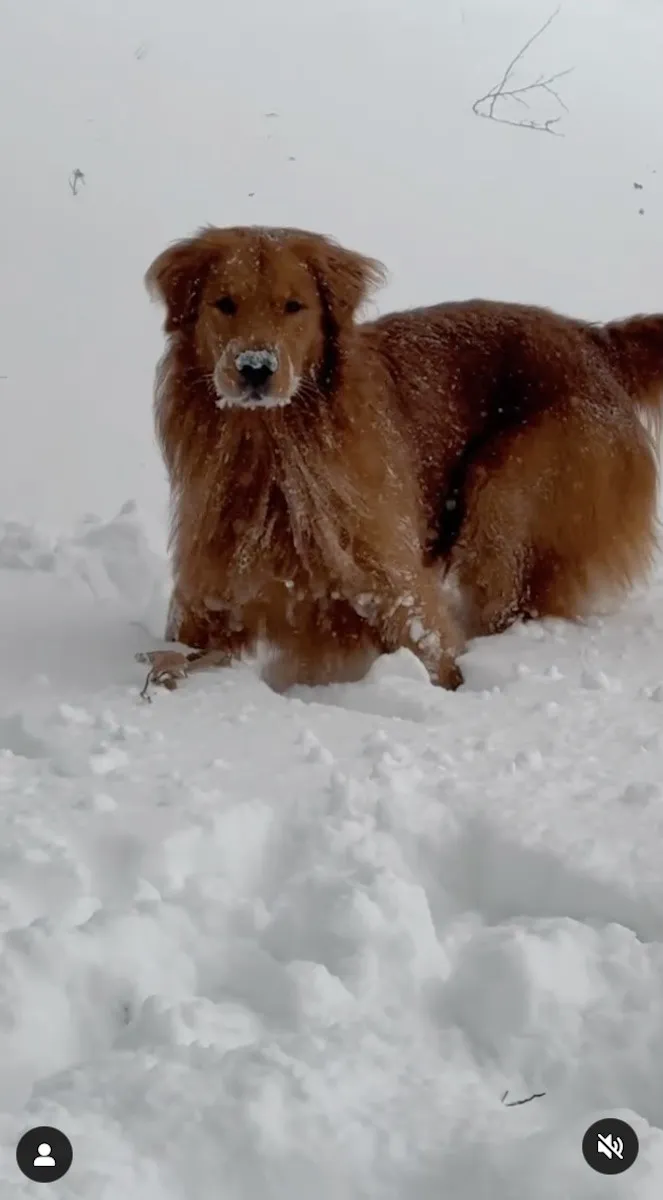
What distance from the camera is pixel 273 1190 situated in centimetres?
149

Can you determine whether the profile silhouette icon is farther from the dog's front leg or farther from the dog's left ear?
the dog's left ear

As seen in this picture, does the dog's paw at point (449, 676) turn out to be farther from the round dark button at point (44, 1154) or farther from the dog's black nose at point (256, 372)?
the round dark button at point (44, 1154)

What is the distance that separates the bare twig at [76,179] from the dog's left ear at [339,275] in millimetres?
3990

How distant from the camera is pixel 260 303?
346 cm

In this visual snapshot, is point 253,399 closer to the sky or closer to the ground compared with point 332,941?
closer to the sky

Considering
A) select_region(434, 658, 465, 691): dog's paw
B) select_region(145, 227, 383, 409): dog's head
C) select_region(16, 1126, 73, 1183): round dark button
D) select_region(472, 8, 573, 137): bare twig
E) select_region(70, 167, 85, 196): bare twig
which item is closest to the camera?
select_region(16, 1126, 73, 1183): round dark button

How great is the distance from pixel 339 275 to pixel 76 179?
4288mm

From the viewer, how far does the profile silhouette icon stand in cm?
150

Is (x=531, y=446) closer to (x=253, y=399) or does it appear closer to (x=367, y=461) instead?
(x=367, y=461)

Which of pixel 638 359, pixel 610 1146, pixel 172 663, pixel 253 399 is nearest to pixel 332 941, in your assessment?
pixel 610 1146

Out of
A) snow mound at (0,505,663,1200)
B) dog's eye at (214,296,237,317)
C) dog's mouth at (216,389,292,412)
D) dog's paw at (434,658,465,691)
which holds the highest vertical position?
dog's eye at (214,296,237,317)

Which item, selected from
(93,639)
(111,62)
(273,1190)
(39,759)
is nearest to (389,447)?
(93,639)

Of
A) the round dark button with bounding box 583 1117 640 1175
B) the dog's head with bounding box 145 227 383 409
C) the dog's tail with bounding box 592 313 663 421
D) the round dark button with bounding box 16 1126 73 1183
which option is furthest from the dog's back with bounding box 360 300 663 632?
the round dark button with bounding box 16 1126 73 1183

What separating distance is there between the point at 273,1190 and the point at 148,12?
9.06 m
